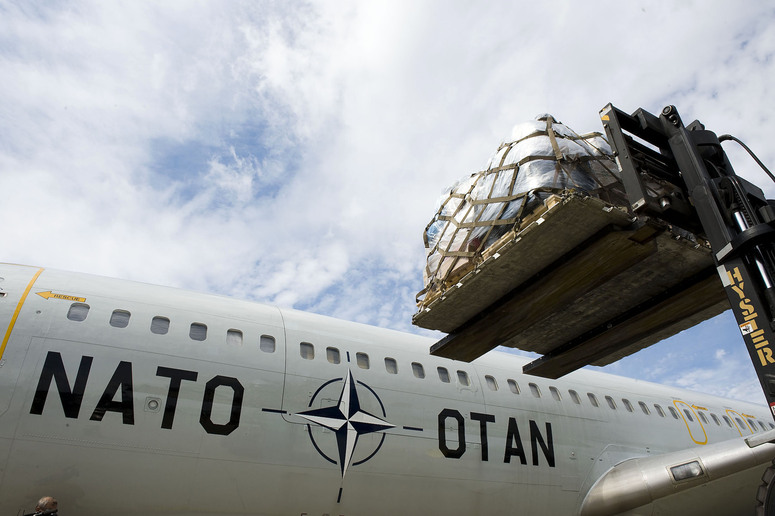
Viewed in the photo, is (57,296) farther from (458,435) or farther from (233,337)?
(458,435)

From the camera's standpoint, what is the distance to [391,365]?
28.8ft

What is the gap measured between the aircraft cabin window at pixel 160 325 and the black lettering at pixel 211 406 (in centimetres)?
96

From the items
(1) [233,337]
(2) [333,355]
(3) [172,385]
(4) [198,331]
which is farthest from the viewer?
(2) [333,355]

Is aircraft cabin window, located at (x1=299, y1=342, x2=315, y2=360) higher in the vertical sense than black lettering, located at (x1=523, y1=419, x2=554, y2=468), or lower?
higher

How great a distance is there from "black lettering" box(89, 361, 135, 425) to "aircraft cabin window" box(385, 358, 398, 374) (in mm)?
3777

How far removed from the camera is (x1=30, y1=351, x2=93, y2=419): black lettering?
6.09m

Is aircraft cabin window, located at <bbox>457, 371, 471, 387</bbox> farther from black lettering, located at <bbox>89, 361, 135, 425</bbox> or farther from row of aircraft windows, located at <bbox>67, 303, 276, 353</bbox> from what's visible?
black lettering, located at <bbox>89, 361, 135, 425</bbox>

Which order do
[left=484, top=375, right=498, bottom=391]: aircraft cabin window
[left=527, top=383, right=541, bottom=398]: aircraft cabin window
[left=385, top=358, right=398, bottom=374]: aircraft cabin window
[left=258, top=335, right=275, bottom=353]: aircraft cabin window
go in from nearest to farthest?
[left=258, top=335, right=275, bottom=353]: aircraft cabin window → [left=385, top=358, right=398, bottom=374]: aircraft cabin window → [left=484, top=375, right=498, bottom=391]: aircraft cabin window → [left=527, top=383, right=541, bottom=398]: aircraft cabin window

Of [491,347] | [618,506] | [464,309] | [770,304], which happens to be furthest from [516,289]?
[618,506]

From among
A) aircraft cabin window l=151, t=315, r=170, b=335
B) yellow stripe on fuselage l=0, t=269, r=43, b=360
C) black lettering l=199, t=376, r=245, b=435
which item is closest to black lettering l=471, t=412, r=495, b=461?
black lettering l=199, t=376, r=245, b=435

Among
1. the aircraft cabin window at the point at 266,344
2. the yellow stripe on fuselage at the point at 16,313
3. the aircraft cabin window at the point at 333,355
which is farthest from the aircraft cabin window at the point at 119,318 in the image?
the aircraft cabin window at the point at 333,355

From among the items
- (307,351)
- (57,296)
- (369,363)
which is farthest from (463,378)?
(57,296)

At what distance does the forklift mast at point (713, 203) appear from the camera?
3715 mm

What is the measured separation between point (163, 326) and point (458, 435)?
4.80 m
